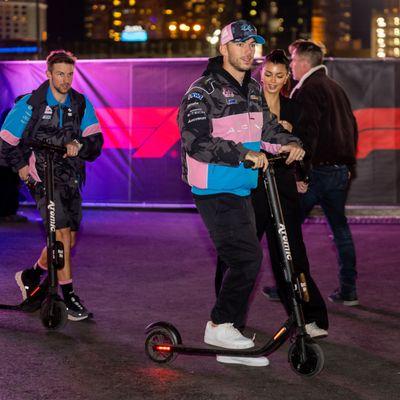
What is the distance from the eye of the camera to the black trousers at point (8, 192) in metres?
14.1

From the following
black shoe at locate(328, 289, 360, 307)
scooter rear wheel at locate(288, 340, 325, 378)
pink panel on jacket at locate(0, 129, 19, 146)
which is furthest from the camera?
black shoe at locate(328, 289, 360, 307)

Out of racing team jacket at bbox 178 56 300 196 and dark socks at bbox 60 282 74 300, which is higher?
racing team jacket at bbox 178 56 300 196

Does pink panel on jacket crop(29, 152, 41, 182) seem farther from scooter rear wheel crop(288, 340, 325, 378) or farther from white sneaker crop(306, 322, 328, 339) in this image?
scooter rear wheel crop(288, 340, 325, 378)

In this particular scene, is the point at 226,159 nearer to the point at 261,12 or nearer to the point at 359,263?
the point at 359,263

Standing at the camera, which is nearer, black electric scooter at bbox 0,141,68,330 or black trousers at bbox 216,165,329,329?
black trousers at bbox 216,165,329,329

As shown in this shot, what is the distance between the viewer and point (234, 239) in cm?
630

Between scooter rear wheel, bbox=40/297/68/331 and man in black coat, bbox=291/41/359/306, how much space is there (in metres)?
2.19

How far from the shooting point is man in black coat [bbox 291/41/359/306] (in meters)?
8.14

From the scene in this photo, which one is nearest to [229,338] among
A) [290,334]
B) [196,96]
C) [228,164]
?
[290,334]

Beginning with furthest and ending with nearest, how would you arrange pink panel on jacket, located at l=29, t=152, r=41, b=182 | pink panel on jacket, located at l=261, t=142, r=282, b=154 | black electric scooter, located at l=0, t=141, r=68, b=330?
pink panel on jacket, located at l=29, t=152, r=41, b=182 < black electric scooter, located at l=0, t=141, r=68, b=330 < pink panel on jacket, located at l=261, t=142, r=282, b=154

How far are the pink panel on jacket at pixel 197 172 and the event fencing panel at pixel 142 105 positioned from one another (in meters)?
8.19

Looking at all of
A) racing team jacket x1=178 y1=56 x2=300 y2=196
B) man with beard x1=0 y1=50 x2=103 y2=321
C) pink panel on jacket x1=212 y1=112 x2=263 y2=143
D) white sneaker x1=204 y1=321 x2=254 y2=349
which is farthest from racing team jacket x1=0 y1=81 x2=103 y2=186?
white sneaker x1=204 y1=321 x2=254 y2=349

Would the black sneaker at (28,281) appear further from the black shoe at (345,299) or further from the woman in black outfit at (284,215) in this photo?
the black shoe at (345,299)

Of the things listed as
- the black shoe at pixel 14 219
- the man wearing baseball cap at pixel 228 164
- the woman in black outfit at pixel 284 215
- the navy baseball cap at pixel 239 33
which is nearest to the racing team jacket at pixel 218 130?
the man wearing baseball cap at pixel 228 164
